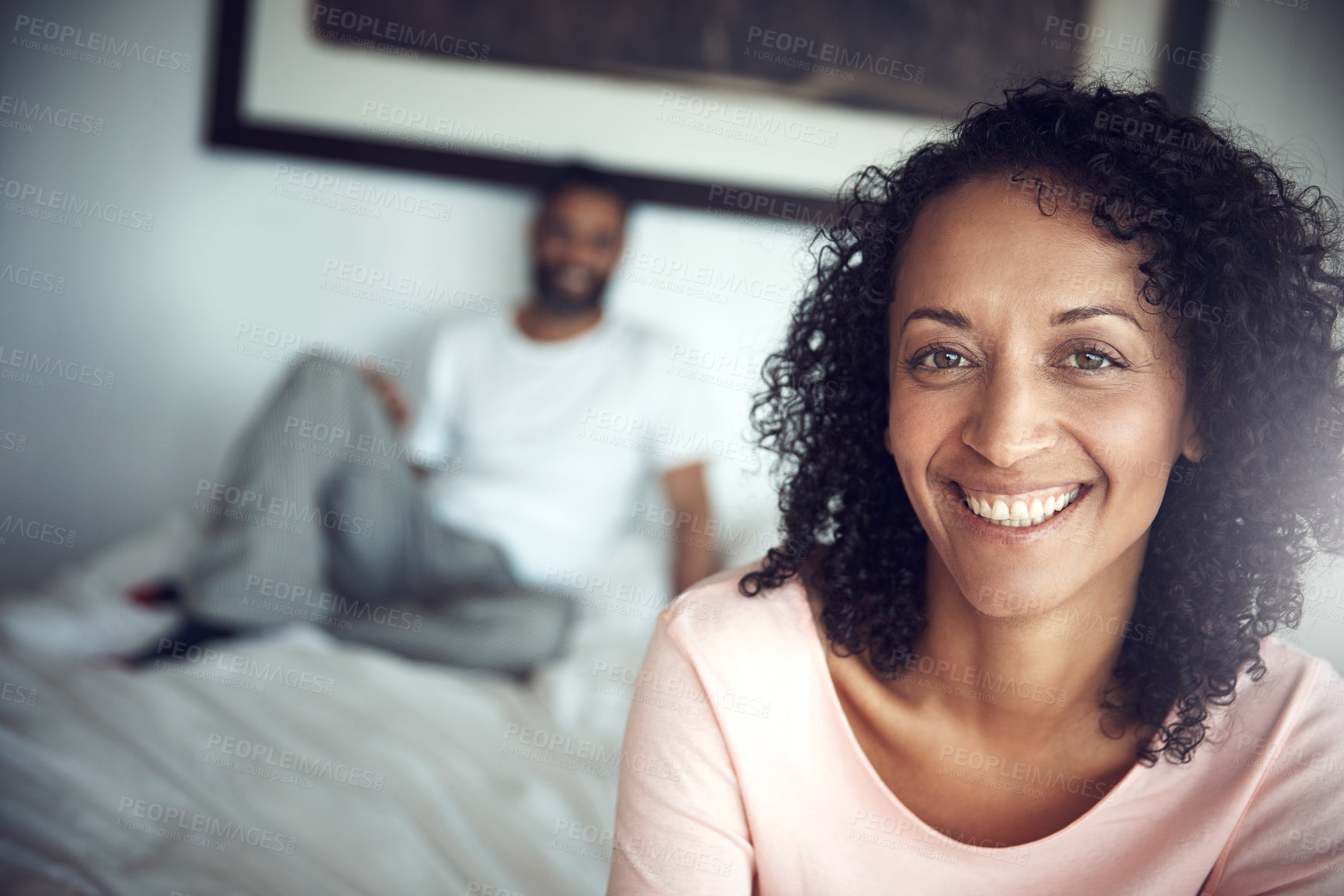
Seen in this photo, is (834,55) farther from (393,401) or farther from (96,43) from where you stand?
(96,43)

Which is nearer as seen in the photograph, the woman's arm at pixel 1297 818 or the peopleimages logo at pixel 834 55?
the woman's arm at pixel 1297 818

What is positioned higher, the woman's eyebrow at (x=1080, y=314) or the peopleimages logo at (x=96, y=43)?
the peopleimages logo at (x=96, y=43)

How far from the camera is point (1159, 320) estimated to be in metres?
0.73

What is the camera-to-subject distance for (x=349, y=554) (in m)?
1.74

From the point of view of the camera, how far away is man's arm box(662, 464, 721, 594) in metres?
1.86

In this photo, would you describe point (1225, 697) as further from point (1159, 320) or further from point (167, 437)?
point (167, 437)

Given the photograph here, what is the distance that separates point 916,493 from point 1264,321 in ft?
1.07

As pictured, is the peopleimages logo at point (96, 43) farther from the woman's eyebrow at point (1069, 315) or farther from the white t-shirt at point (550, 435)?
the woman's eyebrow at point (1069, 315)

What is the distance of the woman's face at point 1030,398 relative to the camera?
708 millimetres

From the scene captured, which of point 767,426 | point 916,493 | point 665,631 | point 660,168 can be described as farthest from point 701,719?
point 660,168

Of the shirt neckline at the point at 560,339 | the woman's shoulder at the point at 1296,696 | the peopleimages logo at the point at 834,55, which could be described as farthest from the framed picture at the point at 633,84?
the woman's shoulder at the point at 1296,696

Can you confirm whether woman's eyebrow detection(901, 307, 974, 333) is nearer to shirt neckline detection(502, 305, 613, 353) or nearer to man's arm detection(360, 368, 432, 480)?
shirt neckline detection(502, 305, 613, 353)

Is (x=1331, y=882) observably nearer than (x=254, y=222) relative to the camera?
Yes

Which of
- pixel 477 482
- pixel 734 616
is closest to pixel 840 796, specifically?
pixel 734 616
